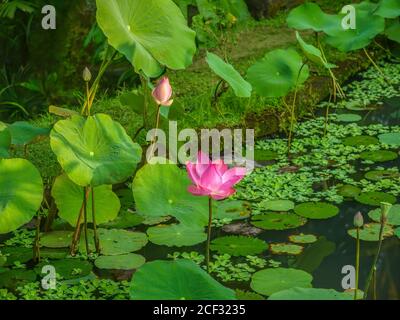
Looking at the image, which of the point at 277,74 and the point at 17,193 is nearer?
the point at 17,193

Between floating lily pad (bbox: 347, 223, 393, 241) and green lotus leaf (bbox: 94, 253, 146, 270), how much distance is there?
69 centimetres

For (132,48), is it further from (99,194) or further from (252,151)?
(252,151)

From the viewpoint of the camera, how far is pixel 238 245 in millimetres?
2496

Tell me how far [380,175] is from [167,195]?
3.34 ft

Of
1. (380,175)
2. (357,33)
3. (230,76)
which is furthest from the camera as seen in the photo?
(357,33)

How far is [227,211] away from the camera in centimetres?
274

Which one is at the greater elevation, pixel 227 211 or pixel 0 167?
pixel 0 167

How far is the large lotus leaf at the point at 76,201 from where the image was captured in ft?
8.22

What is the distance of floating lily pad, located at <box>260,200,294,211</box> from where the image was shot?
2.74 m

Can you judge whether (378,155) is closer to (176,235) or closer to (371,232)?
(371,232)

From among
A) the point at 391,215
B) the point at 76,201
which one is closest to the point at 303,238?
the point at 391,215
